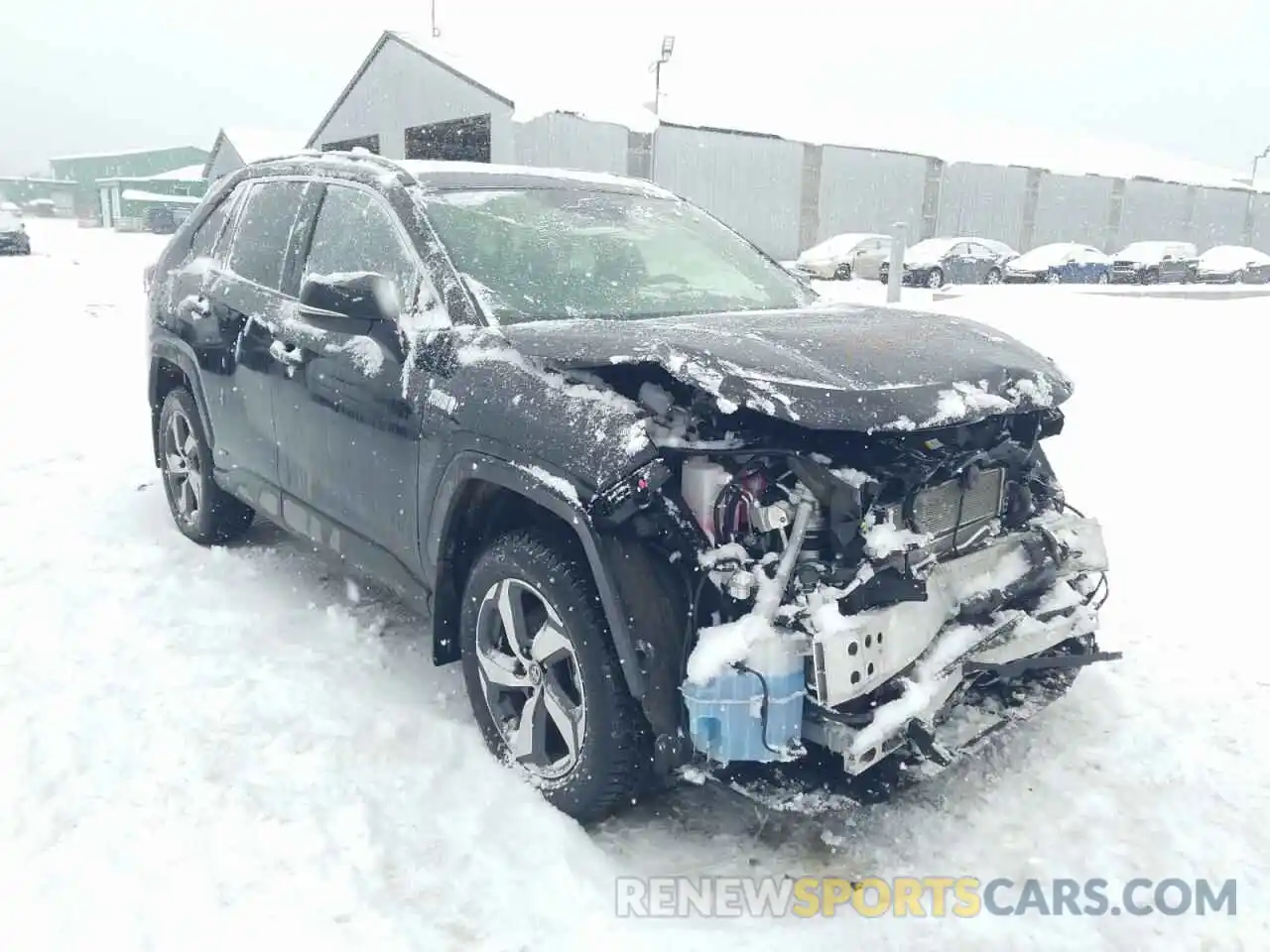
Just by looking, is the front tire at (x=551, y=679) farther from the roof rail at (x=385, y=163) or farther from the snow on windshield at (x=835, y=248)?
the snow on windshield at (x=835, y=248)

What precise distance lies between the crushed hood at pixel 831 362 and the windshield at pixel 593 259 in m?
0.27

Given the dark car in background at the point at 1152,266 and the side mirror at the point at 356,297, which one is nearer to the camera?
the side mirror at the point at 356,297

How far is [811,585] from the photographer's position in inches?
96.4

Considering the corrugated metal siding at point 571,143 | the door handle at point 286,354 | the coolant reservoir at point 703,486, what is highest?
the corrugated metal siding at point 571,143

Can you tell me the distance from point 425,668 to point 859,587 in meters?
1.91

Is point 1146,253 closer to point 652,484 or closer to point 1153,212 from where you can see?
point 1153,212

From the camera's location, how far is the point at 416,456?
10.3ft

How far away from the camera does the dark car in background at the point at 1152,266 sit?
28.0 m

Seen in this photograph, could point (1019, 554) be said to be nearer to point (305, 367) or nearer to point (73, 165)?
point (305, 367)

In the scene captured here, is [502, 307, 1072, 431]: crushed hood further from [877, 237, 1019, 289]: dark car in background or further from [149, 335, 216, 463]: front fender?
[877, 237, 1019, 289]: dark car in background

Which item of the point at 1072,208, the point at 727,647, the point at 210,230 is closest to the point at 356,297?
the point at 727,647

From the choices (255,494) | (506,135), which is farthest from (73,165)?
(255,494)

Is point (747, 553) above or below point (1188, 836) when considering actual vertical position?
above

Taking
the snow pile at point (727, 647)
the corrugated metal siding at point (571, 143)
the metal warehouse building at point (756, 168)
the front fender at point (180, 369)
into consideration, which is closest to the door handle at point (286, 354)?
the front fender at point (180, 369)
